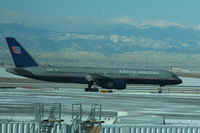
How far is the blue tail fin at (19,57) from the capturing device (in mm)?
104812

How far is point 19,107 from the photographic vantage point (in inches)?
2340

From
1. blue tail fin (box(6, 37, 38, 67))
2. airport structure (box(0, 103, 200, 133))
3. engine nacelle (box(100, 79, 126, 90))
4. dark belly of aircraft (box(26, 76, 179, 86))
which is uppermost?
blue tail fin (box(6, 37, 38, 67))

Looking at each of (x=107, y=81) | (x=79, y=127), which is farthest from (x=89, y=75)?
(x=79, y=127)

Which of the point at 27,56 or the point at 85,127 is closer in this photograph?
the point at 85,127

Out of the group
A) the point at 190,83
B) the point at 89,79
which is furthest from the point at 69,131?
the point at 190,83

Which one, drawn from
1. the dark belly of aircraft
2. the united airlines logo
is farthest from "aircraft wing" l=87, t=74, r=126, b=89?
the united airlines logo

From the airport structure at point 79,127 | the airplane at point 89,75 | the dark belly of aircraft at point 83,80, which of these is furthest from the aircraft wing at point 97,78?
the airport structure at point 79,127

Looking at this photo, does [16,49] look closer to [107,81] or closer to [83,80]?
[83,80]

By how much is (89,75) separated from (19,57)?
45.1ft

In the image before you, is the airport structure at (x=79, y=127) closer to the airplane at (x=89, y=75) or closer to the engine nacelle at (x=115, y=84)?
the engine nacelle at (x=115, y=84)

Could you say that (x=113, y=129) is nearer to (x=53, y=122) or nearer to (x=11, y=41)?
(x=53, y=122)

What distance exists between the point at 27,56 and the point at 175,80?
28295 mm

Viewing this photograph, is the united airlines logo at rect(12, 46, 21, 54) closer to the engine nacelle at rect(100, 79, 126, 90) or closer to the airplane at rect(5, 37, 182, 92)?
the airplane at rect(5, 37, 182, 92)

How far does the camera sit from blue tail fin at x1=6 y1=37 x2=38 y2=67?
105 meters
